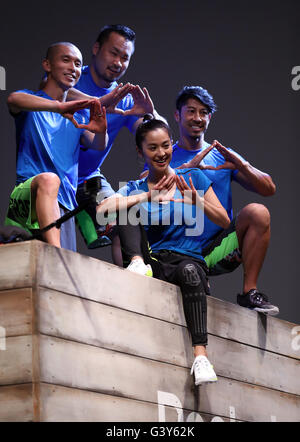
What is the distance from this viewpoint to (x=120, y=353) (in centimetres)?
293

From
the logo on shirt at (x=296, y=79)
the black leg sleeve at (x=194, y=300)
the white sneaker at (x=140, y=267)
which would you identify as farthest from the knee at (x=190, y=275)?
the logo on shirt at (x=296, y=79)

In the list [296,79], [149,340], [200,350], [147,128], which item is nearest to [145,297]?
[149,340]

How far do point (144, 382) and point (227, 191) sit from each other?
4.31ft

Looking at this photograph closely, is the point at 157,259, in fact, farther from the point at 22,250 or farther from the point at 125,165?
the point at 125,165

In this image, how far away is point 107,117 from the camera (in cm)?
412

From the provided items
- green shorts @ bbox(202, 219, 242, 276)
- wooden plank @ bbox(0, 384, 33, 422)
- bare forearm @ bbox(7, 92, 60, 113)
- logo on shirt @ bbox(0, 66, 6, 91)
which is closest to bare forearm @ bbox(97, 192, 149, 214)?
bare forearm @ bbox(7, 92, 60, 113)

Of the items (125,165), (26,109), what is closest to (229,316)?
(26,109)

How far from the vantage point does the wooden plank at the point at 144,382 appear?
268 centimetres

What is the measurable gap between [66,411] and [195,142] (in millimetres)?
1825

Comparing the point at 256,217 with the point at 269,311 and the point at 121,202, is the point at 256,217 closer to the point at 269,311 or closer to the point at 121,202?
the point at 269,311

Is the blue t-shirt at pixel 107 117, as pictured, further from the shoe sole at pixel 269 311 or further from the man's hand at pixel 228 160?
the shoe sole at pixel 269 311

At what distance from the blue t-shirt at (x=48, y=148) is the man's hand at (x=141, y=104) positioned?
429 millimetres

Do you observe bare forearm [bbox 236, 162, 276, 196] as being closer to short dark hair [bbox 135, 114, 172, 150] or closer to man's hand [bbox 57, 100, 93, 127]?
short dark hair [bbox 135, 114, 172, 150]

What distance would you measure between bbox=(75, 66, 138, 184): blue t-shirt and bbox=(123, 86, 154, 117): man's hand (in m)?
0.09
